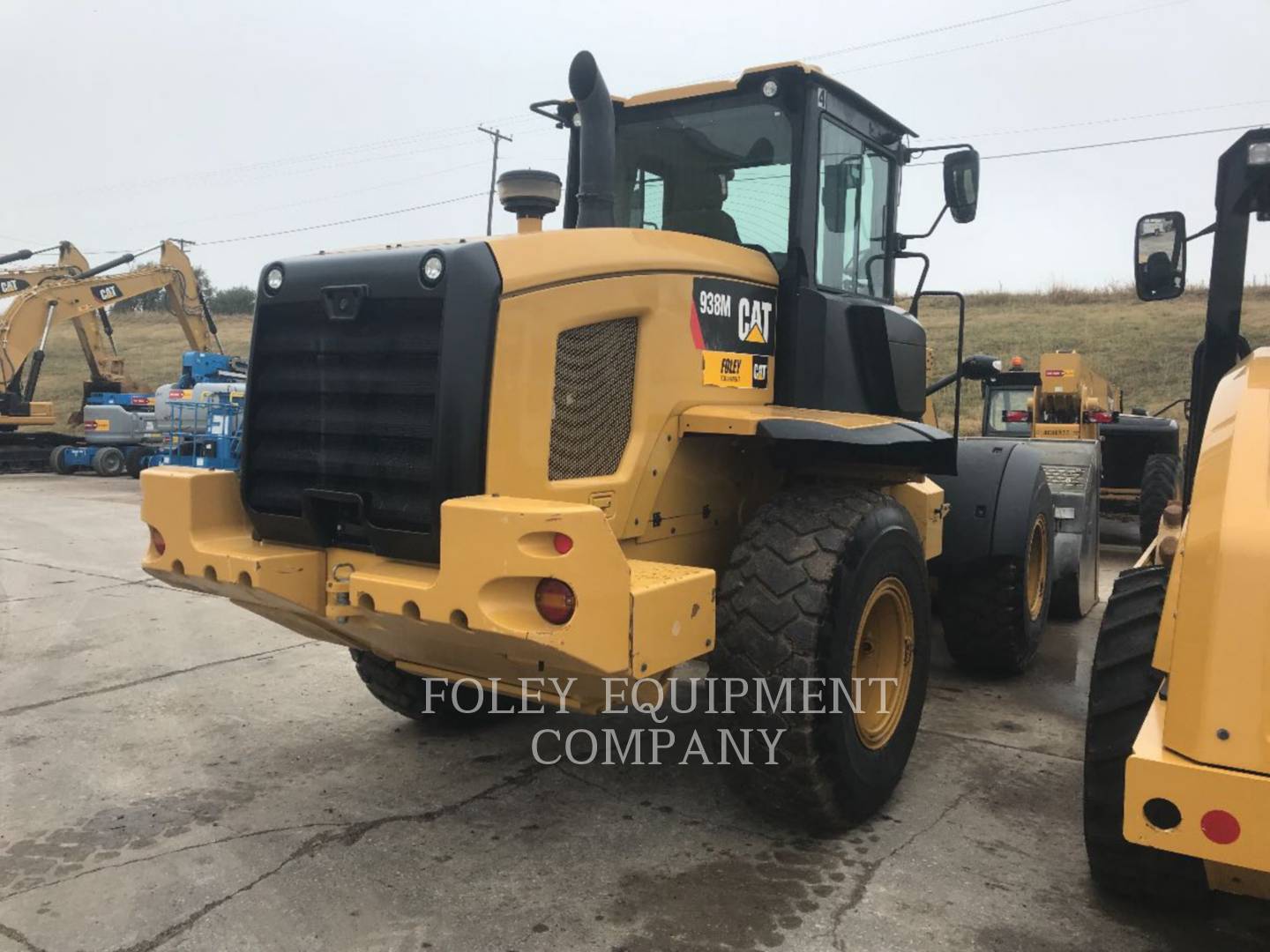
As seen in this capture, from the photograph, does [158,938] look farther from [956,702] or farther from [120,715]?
Result: [956,702]

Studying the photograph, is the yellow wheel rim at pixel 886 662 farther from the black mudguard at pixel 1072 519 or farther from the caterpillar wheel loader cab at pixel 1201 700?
the black mudguard at pixel 1072 519

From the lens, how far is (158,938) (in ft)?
9.66

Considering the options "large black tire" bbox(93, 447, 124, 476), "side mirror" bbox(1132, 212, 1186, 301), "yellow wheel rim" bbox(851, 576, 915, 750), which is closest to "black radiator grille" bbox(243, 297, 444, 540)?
"yellow wheel rim" bbox(851, 576, 915, 750)

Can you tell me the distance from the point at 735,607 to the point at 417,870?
138 centimetres

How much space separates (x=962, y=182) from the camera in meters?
4.51

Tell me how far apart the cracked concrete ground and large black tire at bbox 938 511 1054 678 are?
17 cm

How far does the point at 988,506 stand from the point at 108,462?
18522 mm

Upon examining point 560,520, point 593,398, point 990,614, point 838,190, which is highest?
point 838,190

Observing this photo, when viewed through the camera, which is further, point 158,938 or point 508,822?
point 508,822

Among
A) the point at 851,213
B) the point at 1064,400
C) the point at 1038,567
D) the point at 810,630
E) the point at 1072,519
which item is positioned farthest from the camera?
the point at 1064,400

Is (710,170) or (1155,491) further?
(1155,491)

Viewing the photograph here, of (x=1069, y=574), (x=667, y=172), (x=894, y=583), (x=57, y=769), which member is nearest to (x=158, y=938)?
(x=57, y=769)

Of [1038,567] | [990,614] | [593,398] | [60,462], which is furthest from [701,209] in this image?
[60,462]
